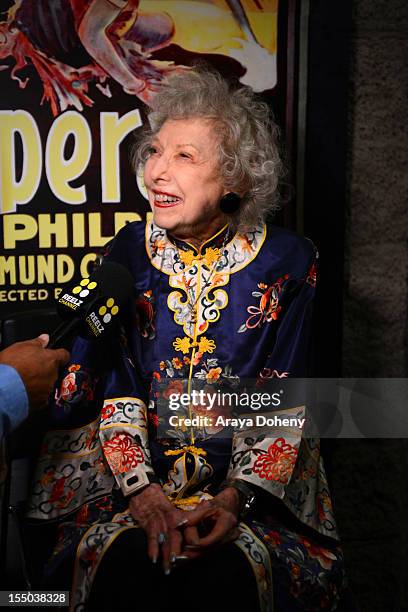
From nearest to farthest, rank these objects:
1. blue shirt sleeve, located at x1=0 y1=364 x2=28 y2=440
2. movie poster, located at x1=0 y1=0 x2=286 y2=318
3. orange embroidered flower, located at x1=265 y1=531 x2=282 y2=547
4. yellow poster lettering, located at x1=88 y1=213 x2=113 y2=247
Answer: blue shirt sleeve, located at x1=0 y1=364 x2=28 y2=440
orange embroidered flower, located at x1=265 y1=531 x2=282 y2=547
movie poster, located at x1=0 y1=0 x2=286 y2=318
yellow poster lettering, located at x1=88 y1=213 x2=113 y2=247

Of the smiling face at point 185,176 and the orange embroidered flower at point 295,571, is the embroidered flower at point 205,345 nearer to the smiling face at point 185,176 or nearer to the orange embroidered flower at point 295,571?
the smiling face at point 185,176

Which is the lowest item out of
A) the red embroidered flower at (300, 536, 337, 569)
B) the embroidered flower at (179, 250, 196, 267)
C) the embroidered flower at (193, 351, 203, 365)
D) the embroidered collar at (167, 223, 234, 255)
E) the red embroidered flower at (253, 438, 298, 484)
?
the red embroidered flower at (300, 536, 337, 569)

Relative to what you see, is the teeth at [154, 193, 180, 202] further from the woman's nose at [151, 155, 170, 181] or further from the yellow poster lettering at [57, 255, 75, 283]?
the yellow poster lettering at [57, 255, 75, 283]

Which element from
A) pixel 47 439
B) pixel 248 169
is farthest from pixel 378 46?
pixel 47 439

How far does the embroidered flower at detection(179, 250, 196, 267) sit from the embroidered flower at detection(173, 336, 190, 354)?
5.7 inches

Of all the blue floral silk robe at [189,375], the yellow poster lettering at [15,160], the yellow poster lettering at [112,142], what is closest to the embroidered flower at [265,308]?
the blue floral silk robe at [189,375]

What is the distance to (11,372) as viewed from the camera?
116 cm

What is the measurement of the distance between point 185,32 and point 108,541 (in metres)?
1.13

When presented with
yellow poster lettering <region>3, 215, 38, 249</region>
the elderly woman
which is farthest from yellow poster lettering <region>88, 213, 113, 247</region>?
the elderly woman

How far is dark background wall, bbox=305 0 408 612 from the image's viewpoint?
1.76 m

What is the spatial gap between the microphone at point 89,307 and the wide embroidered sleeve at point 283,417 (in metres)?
0.32

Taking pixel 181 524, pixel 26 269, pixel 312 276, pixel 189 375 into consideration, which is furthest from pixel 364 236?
pixel 181 524

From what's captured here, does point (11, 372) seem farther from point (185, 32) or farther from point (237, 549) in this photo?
point (185, 32)

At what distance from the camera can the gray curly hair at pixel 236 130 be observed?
54.2 inches
